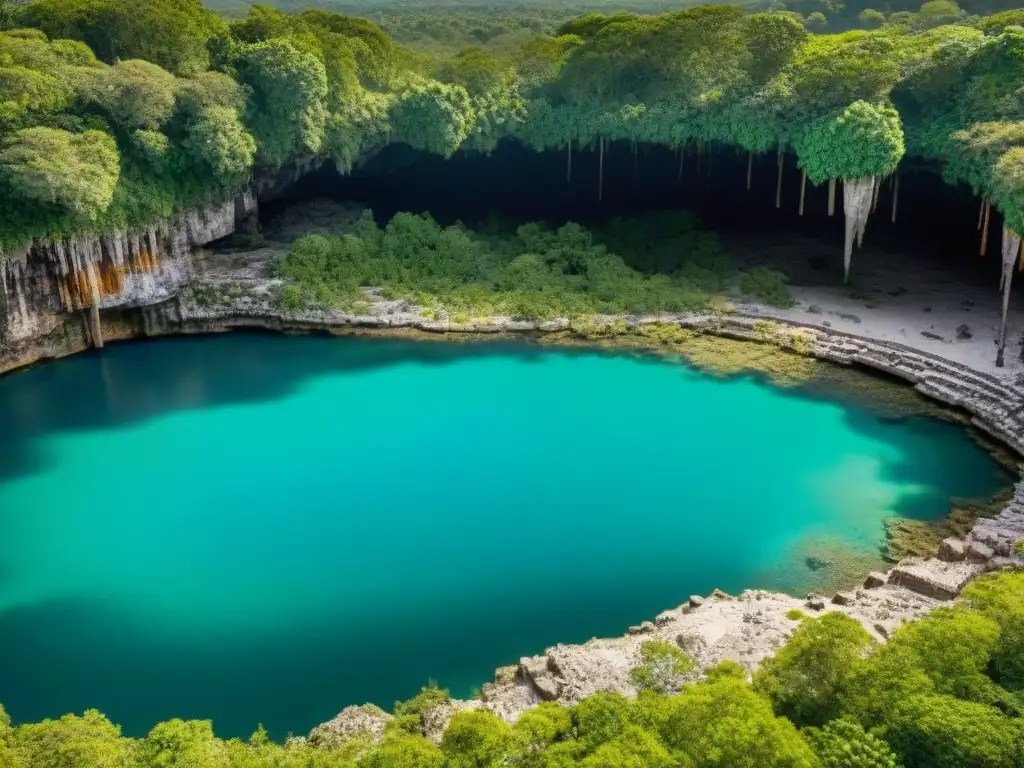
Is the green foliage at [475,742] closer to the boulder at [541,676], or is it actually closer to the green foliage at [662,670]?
the green foliage at [662,670]

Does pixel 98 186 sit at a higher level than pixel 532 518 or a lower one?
higher

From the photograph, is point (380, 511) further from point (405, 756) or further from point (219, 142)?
point (219, 142)

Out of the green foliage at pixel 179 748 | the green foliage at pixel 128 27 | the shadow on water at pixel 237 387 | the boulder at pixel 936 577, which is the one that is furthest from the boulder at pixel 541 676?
the green foliage at pixel 128 27

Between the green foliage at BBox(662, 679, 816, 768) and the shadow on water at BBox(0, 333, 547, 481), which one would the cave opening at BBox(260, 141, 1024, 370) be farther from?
the green foliage at BBox(662, 679, 816, 768)

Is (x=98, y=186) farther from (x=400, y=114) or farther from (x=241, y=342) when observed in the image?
(x=400, y=114)

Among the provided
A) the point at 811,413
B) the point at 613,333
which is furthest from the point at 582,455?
the point at 613,333
